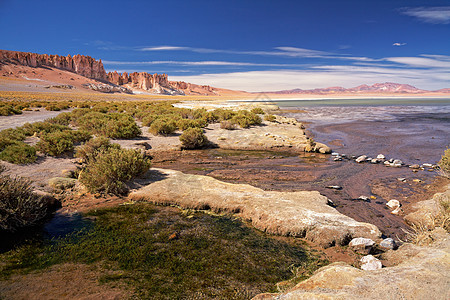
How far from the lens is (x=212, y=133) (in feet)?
68.1

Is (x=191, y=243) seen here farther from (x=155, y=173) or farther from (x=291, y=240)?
(x=155, y=173)

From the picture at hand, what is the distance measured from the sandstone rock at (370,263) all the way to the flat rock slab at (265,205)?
0.77m

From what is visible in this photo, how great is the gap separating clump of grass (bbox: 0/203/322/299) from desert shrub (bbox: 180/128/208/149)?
10046 millimetres

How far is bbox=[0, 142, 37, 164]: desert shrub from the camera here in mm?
9742

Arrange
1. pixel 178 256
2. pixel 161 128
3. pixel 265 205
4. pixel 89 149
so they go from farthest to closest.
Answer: pixel 161 128, pixel 89 149, pixel 265 205, pixel 178 256

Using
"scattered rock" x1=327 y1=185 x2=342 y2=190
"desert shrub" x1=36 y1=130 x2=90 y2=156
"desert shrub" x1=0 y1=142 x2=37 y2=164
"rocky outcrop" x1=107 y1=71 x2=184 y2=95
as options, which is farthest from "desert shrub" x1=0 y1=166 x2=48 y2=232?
"rocky outcrop" x1=107 y1=71 x2=184 y2=95

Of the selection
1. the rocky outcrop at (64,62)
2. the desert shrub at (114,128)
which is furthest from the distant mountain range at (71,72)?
the desert shrub at (114,128)

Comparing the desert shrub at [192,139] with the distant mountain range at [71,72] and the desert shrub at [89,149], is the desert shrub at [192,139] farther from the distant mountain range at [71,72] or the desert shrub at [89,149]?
the distant mountain range at [71,72]

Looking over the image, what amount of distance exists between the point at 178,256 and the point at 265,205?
3.01 metres

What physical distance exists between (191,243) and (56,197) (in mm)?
5268

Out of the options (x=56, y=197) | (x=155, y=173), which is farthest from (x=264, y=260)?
(x=56, y=197)

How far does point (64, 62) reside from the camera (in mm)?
166500

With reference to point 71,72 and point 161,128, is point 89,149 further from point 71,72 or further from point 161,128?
point 71,72

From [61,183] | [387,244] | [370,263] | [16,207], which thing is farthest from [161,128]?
[370,263]
